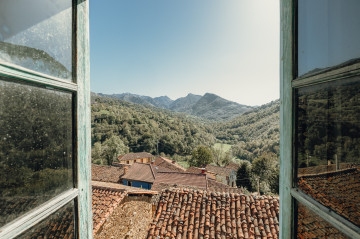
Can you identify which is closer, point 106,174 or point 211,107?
point 106,174

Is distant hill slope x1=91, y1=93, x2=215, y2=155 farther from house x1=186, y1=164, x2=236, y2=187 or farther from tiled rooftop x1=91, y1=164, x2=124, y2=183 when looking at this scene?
tiled rooftop x1=91, y1=164, x2=124, y2=183

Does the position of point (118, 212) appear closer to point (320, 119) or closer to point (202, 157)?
point (320, 119)

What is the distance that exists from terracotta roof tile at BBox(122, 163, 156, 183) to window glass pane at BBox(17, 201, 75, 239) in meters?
19.2

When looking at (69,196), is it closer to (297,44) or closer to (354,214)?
(354,214)

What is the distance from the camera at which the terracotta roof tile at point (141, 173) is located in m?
19.4

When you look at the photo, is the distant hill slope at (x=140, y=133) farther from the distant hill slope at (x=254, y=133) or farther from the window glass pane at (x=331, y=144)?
the window glass pane at (x=331, y=144)

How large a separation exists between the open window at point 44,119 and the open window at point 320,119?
1.03 m

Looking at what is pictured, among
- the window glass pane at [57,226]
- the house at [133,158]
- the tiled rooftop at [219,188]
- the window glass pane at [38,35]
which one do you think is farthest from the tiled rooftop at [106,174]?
the window glass pane at [38,35]

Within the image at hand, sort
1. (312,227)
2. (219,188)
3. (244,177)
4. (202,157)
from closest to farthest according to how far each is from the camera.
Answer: (312,227)
(219,188)
(244,177)
(202,157)

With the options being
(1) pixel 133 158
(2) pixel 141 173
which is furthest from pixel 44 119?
(1) pixel 133 158

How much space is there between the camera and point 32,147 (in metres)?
0.63

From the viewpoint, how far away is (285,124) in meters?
0.89

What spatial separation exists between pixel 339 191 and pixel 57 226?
3.56 feet

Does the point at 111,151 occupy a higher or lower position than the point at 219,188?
lower
